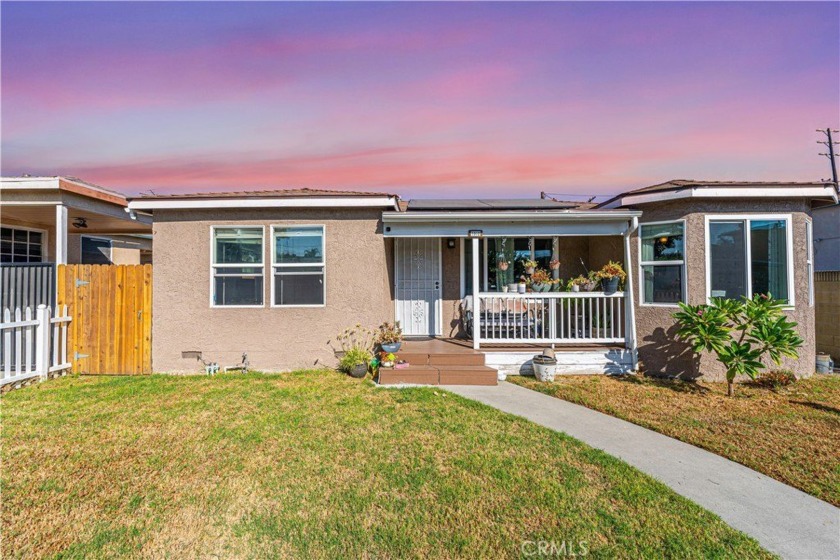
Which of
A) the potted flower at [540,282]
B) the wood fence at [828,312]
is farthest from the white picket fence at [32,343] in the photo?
the wood fence at [828,312]

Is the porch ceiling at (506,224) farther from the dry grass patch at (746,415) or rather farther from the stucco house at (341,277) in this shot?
the dry grass patch at (746,415)

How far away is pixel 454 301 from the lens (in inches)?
375

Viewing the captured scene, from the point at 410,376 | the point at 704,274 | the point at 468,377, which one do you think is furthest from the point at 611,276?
the point at 410,376

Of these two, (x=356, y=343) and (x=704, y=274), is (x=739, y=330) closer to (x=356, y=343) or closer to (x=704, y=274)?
(x=704, y=274)

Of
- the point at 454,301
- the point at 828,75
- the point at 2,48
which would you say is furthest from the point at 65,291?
the point at 828,75

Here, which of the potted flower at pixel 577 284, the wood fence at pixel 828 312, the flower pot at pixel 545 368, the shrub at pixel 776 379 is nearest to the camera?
the shrub at pixel 776 379

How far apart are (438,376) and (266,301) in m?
3.82

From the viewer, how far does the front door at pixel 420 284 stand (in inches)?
374

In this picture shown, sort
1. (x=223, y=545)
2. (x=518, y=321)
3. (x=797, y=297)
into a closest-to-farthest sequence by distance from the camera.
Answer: (x=223, y=545) → (x=797, y=297) → (x=518, y=321)

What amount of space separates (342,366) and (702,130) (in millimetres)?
10724

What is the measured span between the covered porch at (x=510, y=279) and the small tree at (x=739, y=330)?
126 centimetres

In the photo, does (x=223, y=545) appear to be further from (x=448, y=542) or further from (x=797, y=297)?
(x=797, y=297)

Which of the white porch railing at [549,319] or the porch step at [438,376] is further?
the white porch railing at [549,319]

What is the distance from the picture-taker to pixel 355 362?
7445 mm
